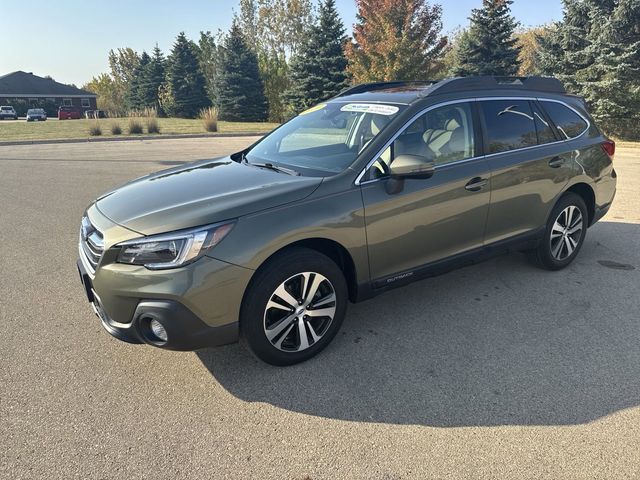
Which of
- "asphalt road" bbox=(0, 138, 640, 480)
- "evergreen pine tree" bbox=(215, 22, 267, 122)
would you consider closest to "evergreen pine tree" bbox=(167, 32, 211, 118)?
"evergreen pine tree" bbox=(215, 22, 267, 122)

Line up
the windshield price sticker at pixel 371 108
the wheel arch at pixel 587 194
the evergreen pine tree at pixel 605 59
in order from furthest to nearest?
the evergreen pine tree at pixel 605 59
the wheel arch at pixel 587 194
the windshield price sticker at pixel 371 108

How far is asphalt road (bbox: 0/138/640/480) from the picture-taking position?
2346mm

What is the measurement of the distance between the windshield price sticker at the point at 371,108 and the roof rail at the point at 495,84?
1.16 feet

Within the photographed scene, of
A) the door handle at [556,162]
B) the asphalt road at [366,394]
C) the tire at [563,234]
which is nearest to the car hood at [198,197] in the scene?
the asphalt road at [366,394]

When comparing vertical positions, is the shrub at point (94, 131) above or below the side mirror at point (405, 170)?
above

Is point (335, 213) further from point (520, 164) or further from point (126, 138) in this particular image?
point (126, 138)

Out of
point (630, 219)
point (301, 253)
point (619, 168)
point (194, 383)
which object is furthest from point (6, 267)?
point (619, 168)

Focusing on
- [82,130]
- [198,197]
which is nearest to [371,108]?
[198,197]

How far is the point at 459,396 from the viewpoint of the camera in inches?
111

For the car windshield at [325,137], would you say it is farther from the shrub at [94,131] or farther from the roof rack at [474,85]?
the shrub at [94,131]

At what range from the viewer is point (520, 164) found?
411 cm

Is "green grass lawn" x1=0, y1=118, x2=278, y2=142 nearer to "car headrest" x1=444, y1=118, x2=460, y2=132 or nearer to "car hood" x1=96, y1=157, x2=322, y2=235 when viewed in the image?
"car hood" x1=96, y1=157, x2=322, y2=235

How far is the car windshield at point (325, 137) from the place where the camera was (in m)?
3.50

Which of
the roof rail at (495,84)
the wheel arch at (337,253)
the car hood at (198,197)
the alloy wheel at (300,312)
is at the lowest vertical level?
the alloy wheel at (300,312)
